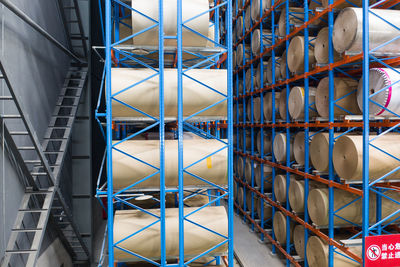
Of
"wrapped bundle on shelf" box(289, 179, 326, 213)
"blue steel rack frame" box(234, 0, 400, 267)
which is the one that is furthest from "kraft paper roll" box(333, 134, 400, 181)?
"wrapped bundle on shelf" box(289, 179, 326, 213)

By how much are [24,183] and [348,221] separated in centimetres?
652

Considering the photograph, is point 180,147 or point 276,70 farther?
point 276,70

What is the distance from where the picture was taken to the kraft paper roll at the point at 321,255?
235 inches

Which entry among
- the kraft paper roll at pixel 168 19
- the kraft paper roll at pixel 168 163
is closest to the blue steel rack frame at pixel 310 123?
the kraft paper roll at pixel 168 163

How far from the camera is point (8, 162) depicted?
5199 mm

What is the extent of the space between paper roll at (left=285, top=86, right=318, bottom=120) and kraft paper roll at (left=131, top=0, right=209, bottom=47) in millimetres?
2888

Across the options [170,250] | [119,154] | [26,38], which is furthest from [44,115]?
[170,250]

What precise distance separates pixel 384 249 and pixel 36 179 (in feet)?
21.9

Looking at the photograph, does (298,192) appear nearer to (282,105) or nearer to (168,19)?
(282,105)

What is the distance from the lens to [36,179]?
6.24 meters

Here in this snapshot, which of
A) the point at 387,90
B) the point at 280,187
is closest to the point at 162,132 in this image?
the point at 387,90

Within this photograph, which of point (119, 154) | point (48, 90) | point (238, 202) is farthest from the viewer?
point (238, 202)

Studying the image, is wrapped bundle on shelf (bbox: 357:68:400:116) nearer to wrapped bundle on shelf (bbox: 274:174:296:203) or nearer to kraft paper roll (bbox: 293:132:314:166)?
kraft paper roll (bbox: 293:132:314:166)

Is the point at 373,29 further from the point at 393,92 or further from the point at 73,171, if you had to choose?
the point at 73,171
